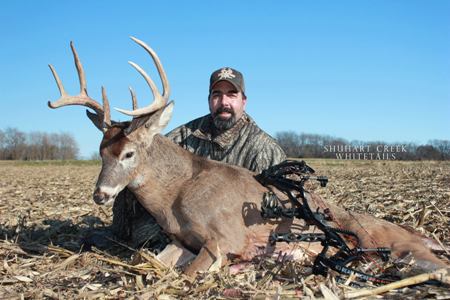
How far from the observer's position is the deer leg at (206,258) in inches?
180

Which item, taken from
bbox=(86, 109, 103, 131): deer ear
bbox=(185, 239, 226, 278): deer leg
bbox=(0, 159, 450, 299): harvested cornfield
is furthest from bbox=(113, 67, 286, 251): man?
bbox=(185, 239, 226, 278): deer leg

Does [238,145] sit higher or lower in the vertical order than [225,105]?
lower

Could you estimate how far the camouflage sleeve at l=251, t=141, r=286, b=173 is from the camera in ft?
21.4

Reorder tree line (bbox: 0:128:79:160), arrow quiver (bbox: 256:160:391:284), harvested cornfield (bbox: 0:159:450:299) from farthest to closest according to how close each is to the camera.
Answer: tree line (bbox: 0:128:79:160), arrow quiver (bbox: 256:160:391:284), harvested cornfield (bbox: 0:159:450:299)

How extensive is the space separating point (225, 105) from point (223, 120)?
0.21m

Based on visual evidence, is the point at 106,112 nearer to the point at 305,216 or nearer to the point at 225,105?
the point at 225,105

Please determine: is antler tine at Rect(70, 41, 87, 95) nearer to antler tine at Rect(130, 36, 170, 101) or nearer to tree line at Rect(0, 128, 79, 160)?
antler tine at Rect(130, 36, 170, 101)

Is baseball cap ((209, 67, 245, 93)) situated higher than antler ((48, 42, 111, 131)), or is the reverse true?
baseball cap ((209, 67, 245, 93))

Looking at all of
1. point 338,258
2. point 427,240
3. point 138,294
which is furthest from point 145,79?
point 427,240

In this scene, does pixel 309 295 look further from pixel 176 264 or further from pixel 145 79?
pixel 145 79

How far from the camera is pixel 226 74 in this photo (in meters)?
6.66

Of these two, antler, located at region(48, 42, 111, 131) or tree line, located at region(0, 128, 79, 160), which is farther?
tree line, located at region(0, 128, 79, 160)

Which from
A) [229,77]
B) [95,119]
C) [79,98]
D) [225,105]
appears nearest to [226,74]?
[229,77]

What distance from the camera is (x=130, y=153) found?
5301mm
